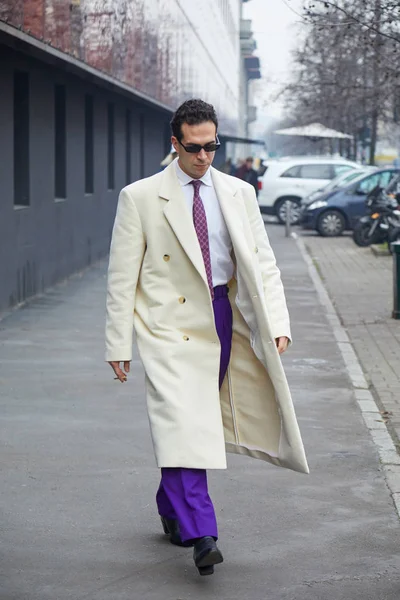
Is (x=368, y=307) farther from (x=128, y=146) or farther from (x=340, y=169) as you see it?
(x=340, y=169)

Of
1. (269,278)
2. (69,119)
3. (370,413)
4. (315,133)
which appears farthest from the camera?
(315,133)

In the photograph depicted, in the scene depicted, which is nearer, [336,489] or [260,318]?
[260,318]

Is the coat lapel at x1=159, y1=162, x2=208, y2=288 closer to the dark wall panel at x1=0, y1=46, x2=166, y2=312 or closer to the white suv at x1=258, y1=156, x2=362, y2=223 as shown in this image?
the dark wall panel at x1=0, y1=46, x2=166, y2=312

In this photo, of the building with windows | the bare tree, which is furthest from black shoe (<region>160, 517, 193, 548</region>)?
the bare tree

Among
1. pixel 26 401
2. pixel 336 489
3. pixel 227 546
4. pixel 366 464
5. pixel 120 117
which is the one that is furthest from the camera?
pixel 120 117

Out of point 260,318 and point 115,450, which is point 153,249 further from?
point 115,450

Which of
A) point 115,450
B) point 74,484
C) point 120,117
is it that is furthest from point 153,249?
point 120,117

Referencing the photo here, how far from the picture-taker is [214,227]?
512 centimetres

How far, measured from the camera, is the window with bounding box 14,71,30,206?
1605 cm

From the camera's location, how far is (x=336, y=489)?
21.4 ft

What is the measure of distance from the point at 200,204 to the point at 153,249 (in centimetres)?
25

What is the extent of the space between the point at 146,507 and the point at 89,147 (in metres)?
16.3

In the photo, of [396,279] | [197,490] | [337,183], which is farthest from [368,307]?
[337,183]

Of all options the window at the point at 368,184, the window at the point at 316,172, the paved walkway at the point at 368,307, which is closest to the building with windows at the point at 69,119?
the paved walkway at the point at 368,307
